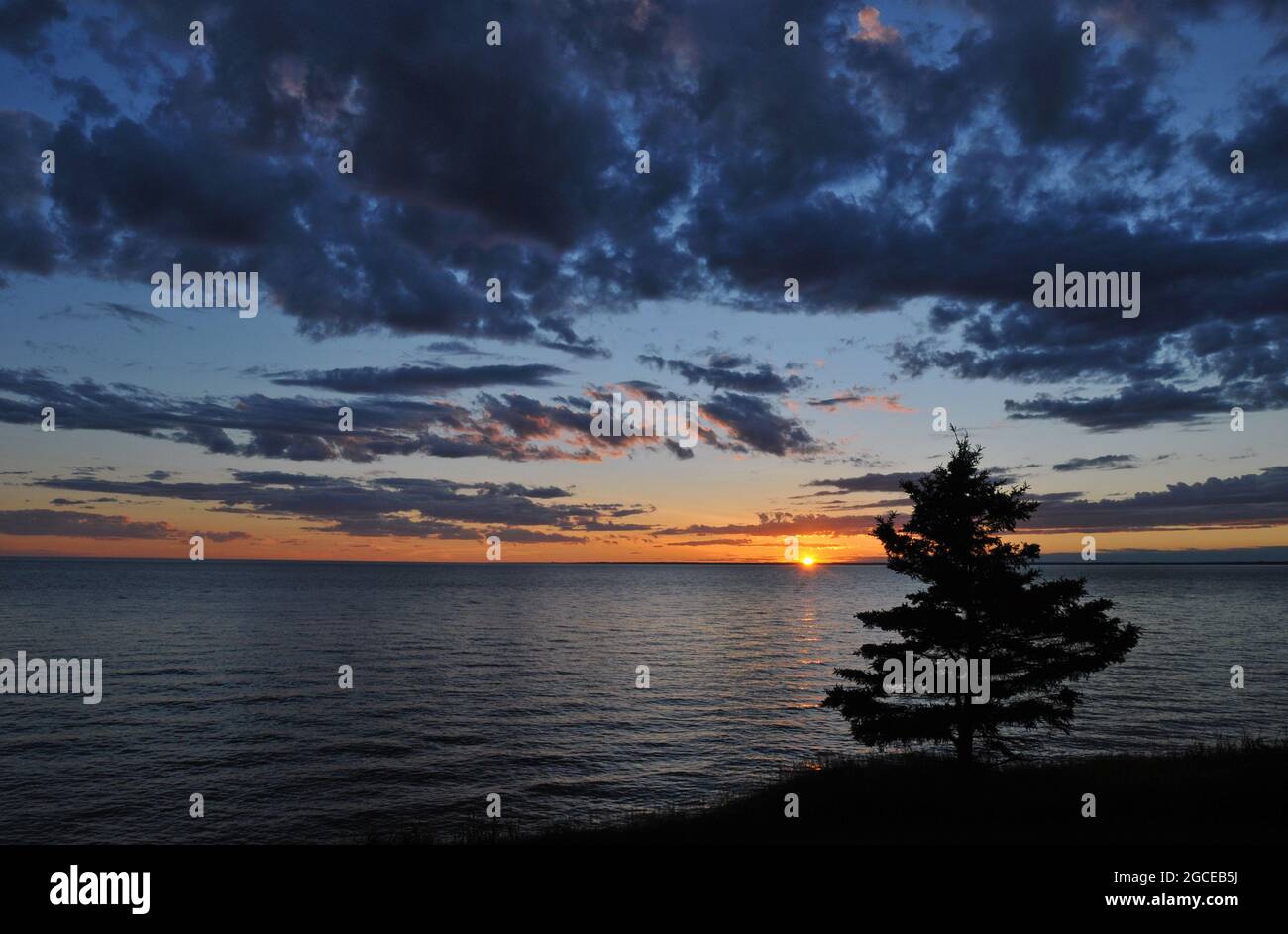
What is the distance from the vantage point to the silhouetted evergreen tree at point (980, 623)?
24.7 m

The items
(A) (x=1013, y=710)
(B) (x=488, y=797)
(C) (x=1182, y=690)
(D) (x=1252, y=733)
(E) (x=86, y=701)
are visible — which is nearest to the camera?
(A) (x=1013, y=710)

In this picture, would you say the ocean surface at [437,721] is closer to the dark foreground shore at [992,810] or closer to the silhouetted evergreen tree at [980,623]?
the dark foreground shore at [992,810]

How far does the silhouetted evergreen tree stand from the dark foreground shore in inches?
86.7

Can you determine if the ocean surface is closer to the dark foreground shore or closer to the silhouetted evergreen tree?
the dark foreground shore

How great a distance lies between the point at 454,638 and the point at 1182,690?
247 feet

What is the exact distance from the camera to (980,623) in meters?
25.5

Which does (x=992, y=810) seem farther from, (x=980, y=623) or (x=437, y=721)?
(x=437, y=721)

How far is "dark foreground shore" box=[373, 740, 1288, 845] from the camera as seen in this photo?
21281mm

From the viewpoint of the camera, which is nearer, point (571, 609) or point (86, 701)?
point (86, 701)

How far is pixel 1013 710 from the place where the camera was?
989 inches

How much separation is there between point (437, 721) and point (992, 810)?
34400 millimetres

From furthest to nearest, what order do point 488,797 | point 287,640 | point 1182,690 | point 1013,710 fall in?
point 287,640 → point 1182,690 → point 488,797 → point 1013,710
